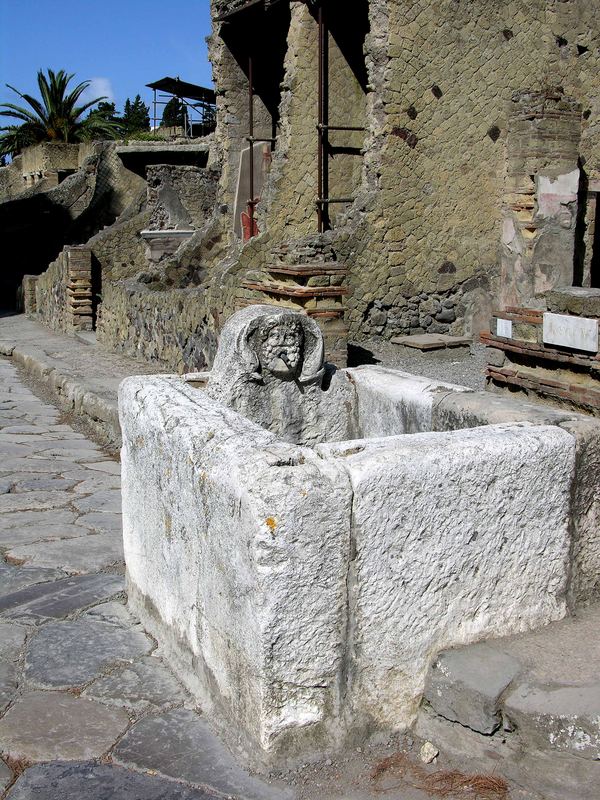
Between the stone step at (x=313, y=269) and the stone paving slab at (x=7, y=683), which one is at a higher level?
the stone step at (x=313, y=269)

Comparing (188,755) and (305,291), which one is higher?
(305,291)

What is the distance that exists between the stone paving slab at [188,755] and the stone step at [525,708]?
488 mm

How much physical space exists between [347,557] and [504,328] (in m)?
4.34

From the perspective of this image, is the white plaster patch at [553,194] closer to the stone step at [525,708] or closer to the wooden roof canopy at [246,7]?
the wooden roof canopy at [246,7]

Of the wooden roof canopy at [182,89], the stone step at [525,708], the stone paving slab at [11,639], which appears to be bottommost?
the stone paving slab at [11,639]

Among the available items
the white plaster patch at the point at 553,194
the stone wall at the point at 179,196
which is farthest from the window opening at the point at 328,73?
the stone wall at the point at 179,196

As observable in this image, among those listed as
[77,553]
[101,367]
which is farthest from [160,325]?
[77,553]

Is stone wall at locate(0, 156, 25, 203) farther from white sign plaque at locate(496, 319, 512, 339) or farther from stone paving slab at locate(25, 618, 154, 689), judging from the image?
stone paving slab at locate(25, 618, 154, 689)

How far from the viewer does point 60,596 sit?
3.60m

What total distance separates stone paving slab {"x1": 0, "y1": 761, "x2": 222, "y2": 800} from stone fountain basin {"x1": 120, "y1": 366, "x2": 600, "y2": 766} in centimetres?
22

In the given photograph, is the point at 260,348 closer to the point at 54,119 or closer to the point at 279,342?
the point at 279,342

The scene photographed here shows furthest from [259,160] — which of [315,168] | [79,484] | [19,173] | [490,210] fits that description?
[19,173]

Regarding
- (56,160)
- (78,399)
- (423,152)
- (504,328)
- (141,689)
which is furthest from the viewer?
(56,160)

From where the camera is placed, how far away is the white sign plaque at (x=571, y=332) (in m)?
5.45
